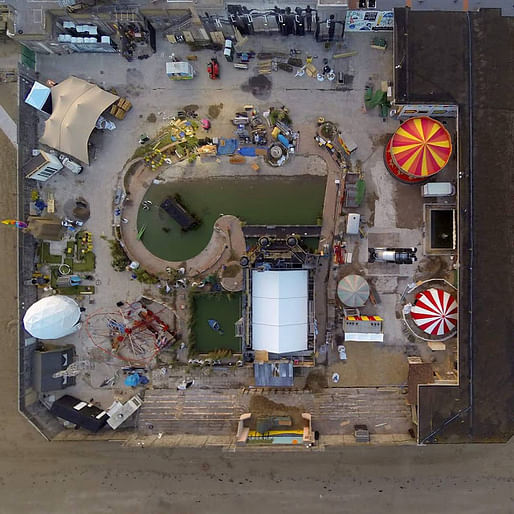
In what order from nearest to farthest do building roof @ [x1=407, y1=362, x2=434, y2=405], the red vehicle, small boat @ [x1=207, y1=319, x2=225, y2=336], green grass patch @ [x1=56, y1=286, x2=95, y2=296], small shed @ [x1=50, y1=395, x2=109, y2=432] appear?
building roof @ [x1=407, y1=362, x2=434, y2=405] → small shed @ [x1=50, y1=395, x2=109, y2=432] → the red vehicle → green grass patch @ [x1=56, y1=286, x2=95, y2=296] → small boat @ [x1=207, y1=319, x2=225, y2=336]

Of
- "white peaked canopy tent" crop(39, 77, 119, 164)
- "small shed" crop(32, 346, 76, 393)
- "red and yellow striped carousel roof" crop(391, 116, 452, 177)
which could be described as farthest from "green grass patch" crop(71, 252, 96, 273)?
"red and yellow striped carousel roof" crop(391, 116, 452, 177)

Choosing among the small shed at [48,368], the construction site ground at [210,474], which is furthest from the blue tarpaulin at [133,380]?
the construction site ground at [210,474]

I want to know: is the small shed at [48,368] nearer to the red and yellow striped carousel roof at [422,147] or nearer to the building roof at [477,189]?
the building roof at [477,189]

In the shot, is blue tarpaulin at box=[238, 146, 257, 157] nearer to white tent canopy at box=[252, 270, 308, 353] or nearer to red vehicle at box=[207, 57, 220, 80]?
red vehicle at box=[207, 57, 220, 80]

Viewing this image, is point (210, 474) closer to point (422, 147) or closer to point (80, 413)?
point (80, 413)

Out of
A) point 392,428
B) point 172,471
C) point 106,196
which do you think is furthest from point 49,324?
point 392,428

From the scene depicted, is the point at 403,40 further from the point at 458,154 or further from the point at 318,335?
the point at 318,335
